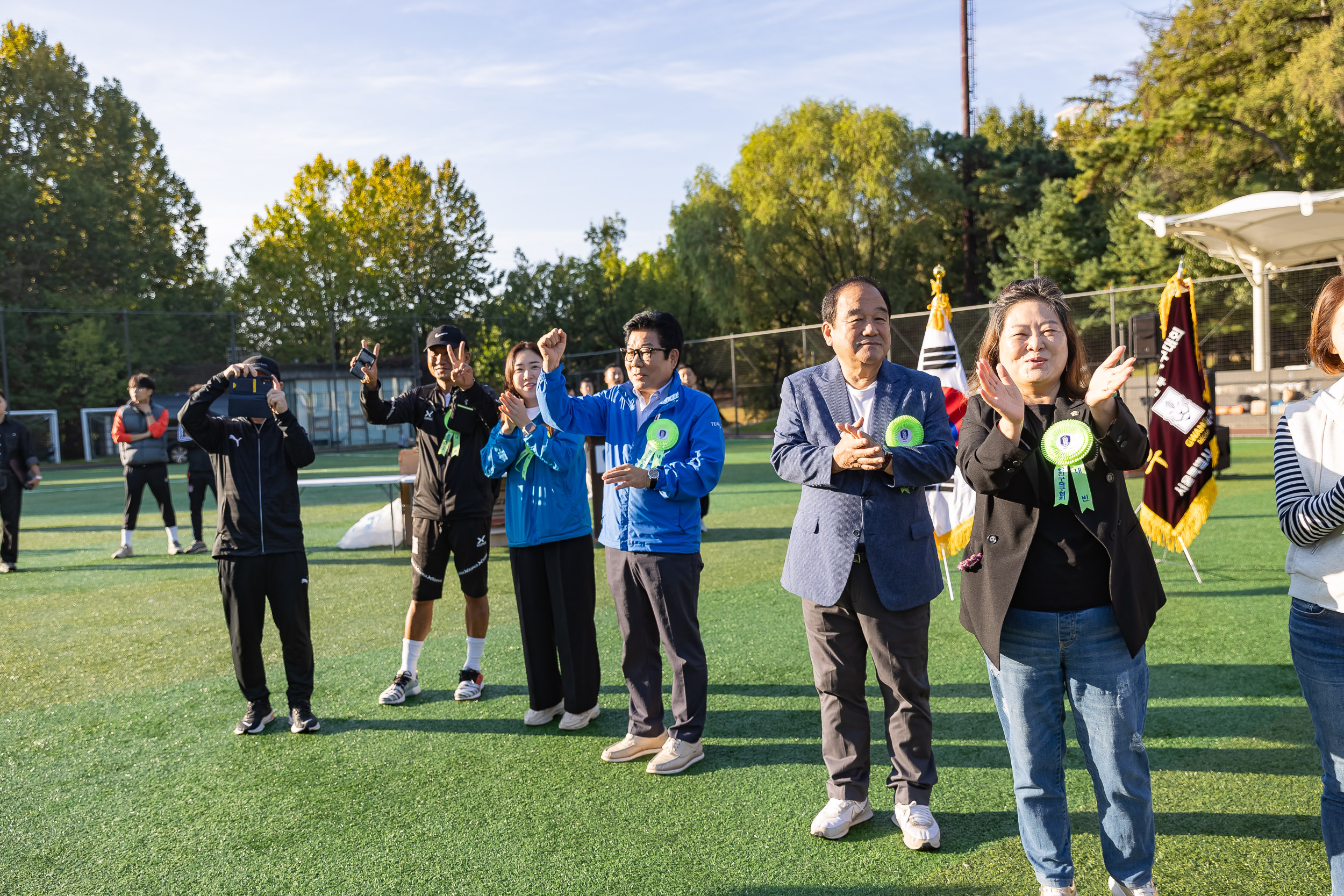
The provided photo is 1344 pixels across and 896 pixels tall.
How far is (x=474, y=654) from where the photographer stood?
15.9 ft

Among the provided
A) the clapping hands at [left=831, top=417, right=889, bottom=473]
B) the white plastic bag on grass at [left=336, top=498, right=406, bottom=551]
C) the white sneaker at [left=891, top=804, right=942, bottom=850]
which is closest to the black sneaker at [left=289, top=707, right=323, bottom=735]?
the white sneaker at [left=891, top=804, right=942, bottom=850]

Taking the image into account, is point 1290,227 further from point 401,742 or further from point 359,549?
point 401,742

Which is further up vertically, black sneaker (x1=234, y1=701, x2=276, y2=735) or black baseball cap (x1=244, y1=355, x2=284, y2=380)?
black baseball cap (x1=244, y1=355, x2=284, y2=380)

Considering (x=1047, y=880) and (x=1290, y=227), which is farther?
(x=1290, y=227)

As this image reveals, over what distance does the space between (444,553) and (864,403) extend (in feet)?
8.63

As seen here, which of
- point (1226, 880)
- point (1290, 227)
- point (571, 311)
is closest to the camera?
point (1226, 880)

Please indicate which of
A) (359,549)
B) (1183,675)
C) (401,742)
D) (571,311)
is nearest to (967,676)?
(1183,675)

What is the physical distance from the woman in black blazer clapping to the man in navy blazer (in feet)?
1.55

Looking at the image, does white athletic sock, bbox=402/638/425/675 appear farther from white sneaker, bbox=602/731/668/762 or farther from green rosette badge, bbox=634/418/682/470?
green rosette badge, bbox=634/418/682/470

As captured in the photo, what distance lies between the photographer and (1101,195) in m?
30.6

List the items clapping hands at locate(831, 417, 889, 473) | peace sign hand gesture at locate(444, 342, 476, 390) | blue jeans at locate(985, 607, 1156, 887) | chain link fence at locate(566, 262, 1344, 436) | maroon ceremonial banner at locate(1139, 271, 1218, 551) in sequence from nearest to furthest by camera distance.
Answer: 1. blue jeans at locate(985, 607, 1156, 887)
2. clapping hands at locate(831, 417, 889, 473)
3. peace sign hand gesture at locate(444, 342, 476, 390)
4. maroon ceremonial banner at locate(1139, 271, 1218, 551)
5. chain link fence at locate(566, 262, 1344, 436)

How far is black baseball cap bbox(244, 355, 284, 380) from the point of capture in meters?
4.29

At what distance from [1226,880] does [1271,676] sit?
2.40m

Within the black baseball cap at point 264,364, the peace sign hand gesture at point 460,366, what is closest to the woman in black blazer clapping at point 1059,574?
the peace sign hand gesture at point 460,366
